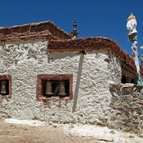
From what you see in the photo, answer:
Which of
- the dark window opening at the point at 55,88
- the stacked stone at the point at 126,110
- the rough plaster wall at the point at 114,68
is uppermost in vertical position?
the rough plaster wall at the point at 114,68

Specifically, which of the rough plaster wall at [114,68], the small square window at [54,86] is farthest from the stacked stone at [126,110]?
the small square window at [54,86]

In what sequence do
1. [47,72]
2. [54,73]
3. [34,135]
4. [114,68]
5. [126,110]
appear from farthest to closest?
[47,72] → [54,73] → [114,68] → [126,110] → [34,135]

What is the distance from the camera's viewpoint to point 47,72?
37.6 feet

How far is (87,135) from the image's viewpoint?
9.43 meters

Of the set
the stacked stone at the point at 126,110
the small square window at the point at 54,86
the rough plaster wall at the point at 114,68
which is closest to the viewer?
the stacked stone at the point at 126,110

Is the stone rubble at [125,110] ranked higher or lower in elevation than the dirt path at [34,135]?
higher

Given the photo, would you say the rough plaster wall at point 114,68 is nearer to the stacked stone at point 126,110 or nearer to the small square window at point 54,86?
the stacked stone at point 126,110

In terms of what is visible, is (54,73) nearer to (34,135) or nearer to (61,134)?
(61,134)

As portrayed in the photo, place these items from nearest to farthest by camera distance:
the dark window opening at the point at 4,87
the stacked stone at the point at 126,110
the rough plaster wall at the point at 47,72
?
the stacked stone at the point at 126,110 < the rough plaster wall at the point at 47,72 < the dark window opening at the point at 4,87

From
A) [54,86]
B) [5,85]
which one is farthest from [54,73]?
[5,85]

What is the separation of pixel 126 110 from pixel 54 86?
308 cm

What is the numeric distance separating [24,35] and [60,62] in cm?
201

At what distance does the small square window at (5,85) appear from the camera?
12.2 meters

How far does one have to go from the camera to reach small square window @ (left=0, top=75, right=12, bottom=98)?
40.0ft
